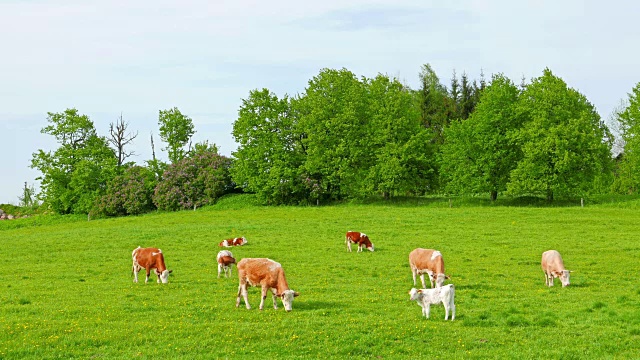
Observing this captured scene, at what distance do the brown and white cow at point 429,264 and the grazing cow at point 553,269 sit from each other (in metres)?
4.68

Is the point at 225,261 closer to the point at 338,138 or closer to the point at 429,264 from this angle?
the point at 429,264

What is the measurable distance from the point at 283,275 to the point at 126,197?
2522 inches

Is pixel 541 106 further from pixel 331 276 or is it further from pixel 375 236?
pixel 331 276

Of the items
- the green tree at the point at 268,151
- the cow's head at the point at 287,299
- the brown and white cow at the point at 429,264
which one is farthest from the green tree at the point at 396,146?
the cow's head at the point at 287,299

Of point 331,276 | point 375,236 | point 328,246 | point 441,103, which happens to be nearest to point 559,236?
point 375,236

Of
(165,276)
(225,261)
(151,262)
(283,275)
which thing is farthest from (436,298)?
(151,262)

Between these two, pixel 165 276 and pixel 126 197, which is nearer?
pixel 165 276

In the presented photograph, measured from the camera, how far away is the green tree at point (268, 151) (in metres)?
71.3

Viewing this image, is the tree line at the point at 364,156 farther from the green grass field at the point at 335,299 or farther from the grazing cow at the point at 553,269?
the grazing cow at the point at 553,269

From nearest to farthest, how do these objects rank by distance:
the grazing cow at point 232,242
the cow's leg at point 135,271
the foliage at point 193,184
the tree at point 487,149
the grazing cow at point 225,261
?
the cow's leg at point 135,271
the grazing cow at point 225,261
the grazing cow at point 232,242
the tree at point 487,149
the foliage at point 193,184

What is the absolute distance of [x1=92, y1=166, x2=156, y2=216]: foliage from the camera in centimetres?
7925

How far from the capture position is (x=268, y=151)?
73375 millimetres

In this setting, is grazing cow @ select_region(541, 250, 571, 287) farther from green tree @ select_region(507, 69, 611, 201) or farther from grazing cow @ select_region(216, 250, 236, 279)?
green tree @ select_region(507, 69, 611, 201)

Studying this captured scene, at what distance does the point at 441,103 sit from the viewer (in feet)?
336
